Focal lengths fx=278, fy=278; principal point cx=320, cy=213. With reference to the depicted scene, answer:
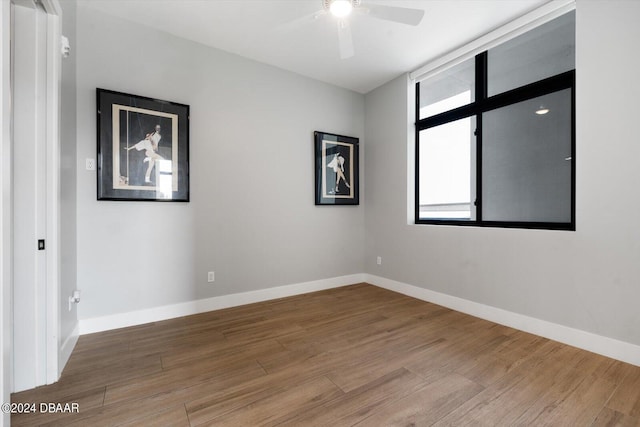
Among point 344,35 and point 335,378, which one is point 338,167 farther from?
point 335,378

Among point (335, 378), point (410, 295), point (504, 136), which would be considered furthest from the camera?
point (410, 295)

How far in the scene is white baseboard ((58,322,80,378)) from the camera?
1.83 m

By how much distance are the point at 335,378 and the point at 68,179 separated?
95.9 inches

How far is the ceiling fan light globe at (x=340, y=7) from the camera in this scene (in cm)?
198

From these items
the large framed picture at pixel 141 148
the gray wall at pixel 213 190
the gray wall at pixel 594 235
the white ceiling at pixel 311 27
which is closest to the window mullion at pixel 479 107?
the white ceiling at pixel 311 27

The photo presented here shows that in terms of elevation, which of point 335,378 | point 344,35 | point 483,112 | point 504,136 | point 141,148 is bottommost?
point 335,378

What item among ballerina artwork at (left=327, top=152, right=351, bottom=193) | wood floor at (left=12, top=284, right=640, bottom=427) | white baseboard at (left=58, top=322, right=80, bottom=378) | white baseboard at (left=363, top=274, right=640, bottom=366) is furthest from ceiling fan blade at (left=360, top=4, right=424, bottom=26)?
white baseboard at (left=58, top=322, right=80, bottom=378)

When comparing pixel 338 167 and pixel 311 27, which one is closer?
pixel 311 27

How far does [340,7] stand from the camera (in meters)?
2.01

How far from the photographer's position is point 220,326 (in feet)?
8.51

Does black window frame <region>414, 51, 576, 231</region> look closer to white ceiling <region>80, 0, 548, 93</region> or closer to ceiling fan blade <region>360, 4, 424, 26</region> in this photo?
white ceiling <region>80, 0, 548, 93</region>

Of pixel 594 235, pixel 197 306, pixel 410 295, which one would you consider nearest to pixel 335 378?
pixel 197 306

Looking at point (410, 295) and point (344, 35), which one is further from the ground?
point (344, 35)

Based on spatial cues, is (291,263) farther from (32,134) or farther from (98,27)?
(98,27)
